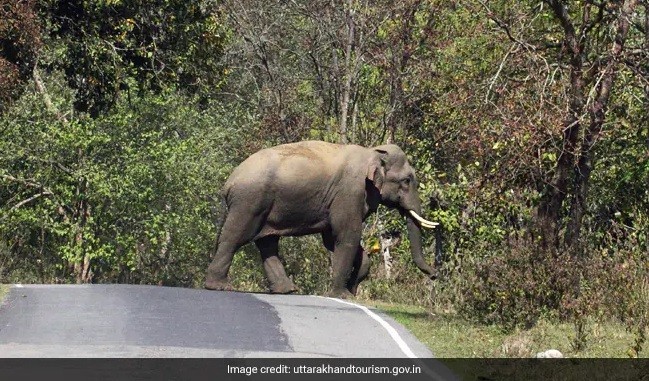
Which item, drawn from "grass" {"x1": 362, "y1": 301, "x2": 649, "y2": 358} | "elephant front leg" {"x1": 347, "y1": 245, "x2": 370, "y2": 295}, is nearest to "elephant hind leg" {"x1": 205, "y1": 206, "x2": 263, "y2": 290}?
"elephant front leg" {"x1": 347, "y1": 245, "x2": 370, "y2": 295}

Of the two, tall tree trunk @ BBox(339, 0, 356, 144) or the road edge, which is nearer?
the road edge

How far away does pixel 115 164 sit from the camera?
4009 centimetres

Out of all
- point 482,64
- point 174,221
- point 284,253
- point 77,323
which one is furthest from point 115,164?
point 77,323

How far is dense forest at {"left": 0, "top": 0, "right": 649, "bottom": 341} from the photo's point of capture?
23.1 meters

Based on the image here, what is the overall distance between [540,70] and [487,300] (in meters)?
3.47

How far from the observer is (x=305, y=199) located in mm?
28156

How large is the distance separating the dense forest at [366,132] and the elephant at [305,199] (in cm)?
155

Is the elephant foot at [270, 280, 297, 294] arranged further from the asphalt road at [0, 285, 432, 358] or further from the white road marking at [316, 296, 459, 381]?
the asphalt road at [0, 285, 432, 358]

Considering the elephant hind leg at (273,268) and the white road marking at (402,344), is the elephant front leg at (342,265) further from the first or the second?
the white road marking at (402,344)

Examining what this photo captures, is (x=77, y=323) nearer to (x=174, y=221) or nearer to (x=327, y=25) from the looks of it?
(x=327, y=25)

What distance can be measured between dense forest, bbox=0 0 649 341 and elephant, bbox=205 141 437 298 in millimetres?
1549

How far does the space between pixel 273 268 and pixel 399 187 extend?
2588 mm

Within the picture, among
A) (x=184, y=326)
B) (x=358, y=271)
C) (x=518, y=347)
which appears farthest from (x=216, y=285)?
(x=518, y=347)

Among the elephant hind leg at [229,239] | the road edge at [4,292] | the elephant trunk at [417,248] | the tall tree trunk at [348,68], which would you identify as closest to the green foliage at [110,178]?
the tall tree trunk at [348,68]
